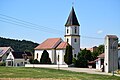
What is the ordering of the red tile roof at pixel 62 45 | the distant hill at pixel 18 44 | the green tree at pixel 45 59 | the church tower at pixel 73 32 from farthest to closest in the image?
the distant hill at pixel 18 44 → the church tower at pixel 73 32 → the red tile roof at pixel 62 45 → the green tree at pixel 45 59

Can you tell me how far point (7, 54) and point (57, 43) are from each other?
89.9 feet

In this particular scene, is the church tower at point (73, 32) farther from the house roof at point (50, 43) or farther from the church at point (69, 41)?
the house roof at point (50, 43)

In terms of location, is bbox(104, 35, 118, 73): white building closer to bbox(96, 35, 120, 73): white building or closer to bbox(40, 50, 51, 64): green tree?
bbox(96, 35, 120, 73): white building

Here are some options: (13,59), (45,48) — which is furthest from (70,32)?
(13,59)

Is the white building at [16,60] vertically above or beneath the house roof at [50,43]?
beneath

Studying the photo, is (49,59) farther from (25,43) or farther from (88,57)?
(25,43)

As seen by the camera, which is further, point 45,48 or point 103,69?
point 45,48

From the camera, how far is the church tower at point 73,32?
86062 millimetres

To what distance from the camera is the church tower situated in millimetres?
86062

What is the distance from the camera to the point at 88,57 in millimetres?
80000

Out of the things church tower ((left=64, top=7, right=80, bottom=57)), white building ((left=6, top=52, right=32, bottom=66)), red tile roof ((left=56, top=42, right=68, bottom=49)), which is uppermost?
church tower ((left=64, top=7, right=80, bottom=57))

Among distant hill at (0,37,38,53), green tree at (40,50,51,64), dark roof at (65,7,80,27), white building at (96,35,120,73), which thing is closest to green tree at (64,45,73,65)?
green tree at (40,50,51,64)

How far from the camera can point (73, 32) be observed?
86.4 m

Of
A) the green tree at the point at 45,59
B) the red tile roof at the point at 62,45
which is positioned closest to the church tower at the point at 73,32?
the red tile roof at the point at 62,45
